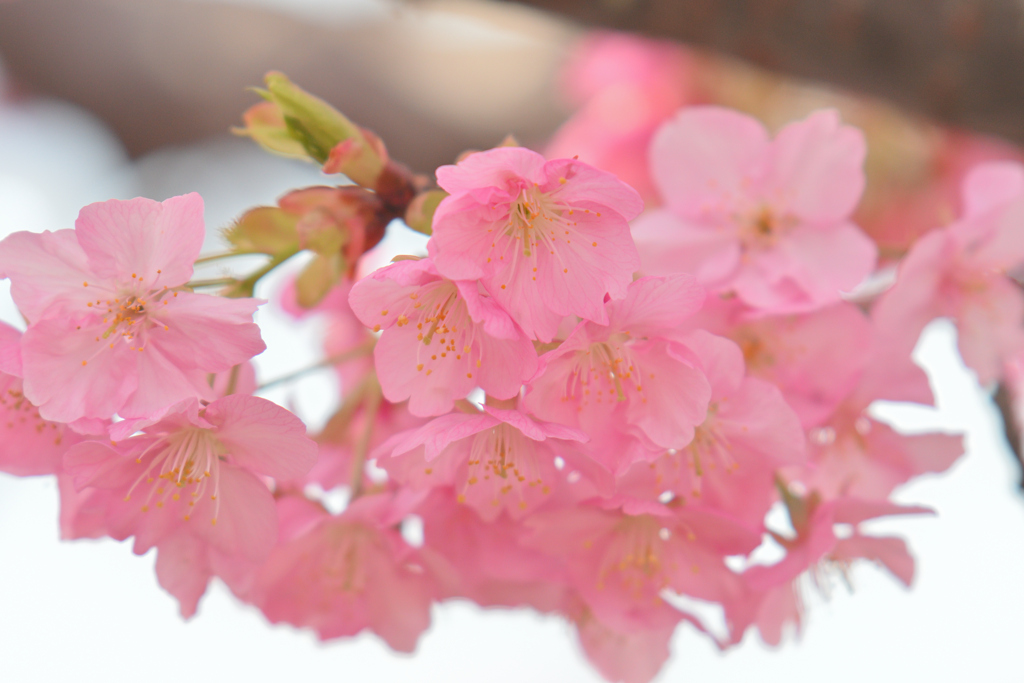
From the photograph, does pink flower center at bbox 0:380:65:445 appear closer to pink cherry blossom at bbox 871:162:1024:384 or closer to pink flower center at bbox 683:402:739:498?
pink flower center at bbox 683:402:739:498

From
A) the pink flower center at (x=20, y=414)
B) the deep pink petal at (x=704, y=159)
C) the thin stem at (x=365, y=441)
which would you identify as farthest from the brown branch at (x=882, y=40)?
the pink flower center at (x=20, y=414)

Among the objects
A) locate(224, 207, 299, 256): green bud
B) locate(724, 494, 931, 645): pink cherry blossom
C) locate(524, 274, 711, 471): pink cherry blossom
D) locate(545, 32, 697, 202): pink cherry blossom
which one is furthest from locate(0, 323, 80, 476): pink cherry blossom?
locate(545, 32, 697, 202): pink cherry blossom

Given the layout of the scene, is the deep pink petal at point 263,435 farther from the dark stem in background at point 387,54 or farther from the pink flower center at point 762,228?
the dark stem in background at point 387,54

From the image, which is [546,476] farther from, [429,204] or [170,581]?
[170,581]

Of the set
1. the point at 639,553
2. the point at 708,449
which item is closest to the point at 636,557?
the point at 639,553

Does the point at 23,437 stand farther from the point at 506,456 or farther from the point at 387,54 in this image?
the point at 387,54

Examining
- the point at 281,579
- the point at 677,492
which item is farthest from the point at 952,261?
Answer: the point at 281,579

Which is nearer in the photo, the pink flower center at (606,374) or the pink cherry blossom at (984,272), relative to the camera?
the pink flower center at (606,374)

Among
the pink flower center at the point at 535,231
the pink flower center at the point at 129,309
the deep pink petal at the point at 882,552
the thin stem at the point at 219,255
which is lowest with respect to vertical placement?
the deep pink petal at the point at 882,552
